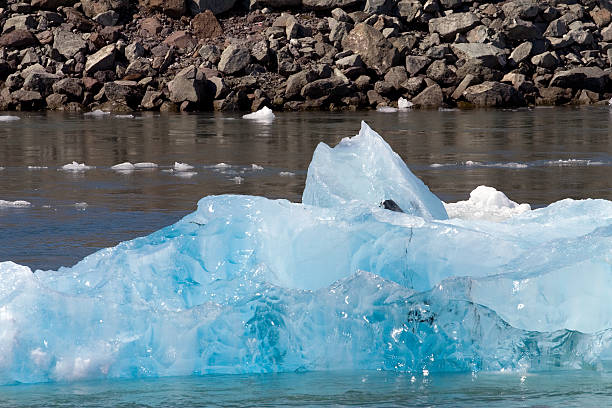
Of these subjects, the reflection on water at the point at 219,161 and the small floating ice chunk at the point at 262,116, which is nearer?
the reflection on water at the point at 219,161

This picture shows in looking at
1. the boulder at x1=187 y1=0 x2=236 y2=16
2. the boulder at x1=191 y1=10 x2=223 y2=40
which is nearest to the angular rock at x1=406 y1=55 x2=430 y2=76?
the boulder at x1=191 y1=10 x2=223 y2=40

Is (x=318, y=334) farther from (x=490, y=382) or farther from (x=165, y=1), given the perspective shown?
(x=165, y=1)

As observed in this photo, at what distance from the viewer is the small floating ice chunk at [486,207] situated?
828 centimetres

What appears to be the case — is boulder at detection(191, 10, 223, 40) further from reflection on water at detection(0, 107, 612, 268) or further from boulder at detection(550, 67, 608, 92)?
boulder at detection(550, 67, 608, 92)

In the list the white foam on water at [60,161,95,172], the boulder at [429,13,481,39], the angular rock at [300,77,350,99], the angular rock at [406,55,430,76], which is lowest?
the white foam on water at [60,161,95,172]

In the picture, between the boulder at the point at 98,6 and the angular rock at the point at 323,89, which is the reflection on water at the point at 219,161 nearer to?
the angular rock at the point at 323,89

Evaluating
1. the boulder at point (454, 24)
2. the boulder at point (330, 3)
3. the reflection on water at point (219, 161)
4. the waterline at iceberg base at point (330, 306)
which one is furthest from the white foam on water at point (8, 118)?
the waterline at iceberg base at point (330, 306)

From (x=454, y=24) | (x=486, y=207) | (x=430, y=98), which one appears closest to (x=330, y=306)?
(x=486, y=207)

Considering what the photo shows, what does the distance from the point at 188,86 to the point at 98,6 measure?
753cm

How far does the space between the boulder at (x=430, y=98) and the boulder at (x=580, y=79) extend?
3.55 m

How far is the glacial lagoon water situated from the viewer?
4516 millimetres

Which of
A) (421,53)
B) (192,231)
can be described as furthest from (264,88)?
(192,231)

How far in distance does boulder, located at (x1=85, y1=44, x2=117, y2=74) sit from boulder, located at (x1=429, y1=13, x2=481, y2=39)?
30.9 feet

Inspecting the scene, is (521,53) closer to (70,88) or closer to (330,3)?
(330,3)
